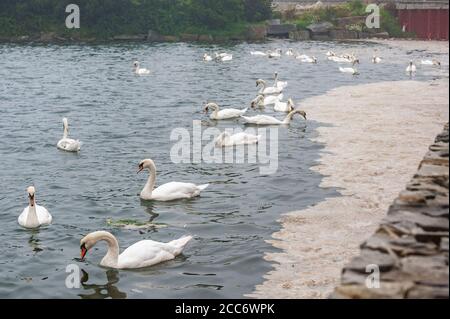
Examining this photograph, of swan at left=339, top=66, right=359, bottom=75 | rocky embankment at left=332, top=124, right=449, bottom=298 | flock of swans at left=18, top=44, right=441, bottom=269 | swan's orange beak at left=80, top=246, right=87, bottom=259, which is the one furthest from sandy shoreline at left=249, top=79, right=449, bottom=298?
swan at left=339, top=66, right=359, bottom=75

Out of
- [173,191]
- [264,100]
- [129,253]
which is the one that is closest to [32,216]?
[129,253]

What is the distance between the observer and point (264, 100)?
31.7 m

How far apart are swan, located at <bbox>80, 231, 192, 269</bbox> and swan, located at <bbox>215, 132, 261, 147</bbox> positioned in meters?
9.88

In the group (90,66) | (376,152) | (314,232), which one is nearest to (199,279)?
(314,232)

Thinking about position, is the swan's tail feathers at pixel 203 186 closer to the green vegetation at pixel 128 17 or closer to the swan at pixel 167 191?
the swan at pixel 167 191

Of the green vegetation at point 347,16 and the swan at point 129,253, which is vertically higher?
the green vegetation at point 347,16

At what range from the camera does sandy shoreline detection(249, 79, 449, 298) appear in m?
11.3

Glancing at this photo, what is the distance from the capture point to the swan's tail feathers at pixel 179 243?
1236 centimetres

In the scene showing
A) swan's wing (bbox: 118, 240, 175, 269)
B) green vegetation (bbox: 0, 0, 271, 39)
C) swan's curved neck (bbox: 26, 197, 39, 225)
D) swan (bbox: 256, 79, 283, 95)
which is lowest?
swan's wing (bbox: 118, 240, 175, 269)

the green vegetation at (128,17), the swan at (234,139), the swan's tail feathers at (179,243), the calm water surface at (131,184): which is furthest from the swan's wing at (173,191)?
the green vegetation at (128,17)

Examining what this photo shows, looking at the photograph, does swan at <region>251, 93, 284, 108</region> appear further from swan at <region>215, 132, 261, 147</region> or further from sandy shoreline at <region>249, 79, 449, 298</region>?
swan at <region>215, 132, 261, 147</region>

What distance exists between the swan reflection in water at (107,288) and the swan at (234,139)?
34.2ft

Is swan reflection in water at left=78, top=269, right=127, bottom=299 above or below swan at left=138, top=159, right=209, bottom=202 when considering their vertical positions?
below

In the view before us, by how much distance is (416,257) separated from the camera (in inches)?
213
